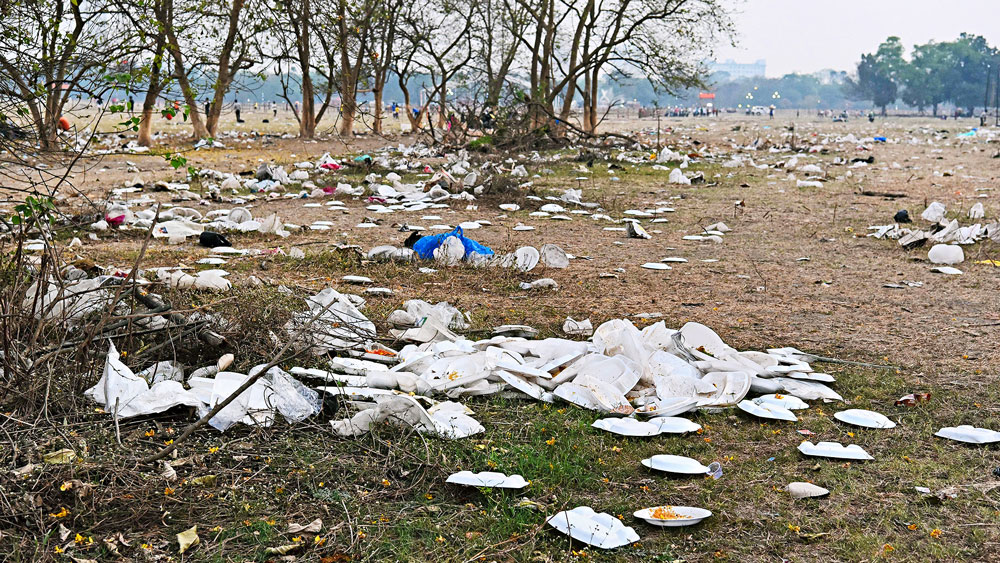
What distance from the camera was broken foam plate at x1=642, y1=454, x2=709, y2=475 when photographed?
251 cm

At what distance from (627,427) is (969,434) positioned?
3.79 feet

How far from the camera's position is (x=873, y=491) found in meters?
2.42

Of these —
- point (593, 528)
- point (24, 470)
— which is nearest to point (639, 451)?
point (593, 528)

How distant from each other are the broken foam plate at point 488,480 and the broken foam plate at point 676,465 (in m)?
0.45

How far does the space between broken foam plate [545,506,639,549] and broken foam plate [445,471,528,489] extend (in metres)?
0.18

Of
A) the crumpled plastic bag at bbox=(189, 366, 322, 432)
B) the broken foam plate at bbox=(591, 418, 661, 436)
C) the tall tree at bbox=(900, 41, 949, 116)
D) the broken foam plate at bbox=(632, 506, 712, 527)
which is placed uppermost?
the tall tree at bbox=(900, 41, 949, 116)

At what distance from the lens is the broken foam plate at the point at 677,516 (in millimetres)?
2184

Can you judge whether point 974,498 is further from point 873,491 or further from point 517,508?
point 517,508

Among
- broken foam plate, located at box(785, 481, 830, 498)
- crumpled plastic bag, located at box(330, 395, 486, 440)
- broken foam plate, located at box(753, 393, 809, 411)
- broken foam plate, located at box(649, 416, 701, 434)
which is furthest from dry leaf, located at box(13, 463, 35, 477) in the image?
broken foam plate, located at box(753, 393, 809, 411)

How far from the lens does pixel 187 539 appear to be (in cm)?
197

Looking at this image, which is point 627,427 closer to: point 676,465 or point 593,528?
point 676,465

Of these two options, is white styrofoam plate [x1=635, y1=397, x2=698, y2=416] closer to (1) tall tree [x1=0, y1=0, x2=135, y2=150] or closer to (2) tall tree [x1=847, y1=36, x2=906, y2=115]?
(1) tall tree [x1=0, y1=0, x2=135, y2=150]

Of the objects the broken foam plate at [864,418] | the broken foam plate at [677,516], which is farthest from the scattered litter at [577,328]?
the broken foam plate at [677,516]

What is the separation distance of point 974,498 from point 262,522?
6.47ft
